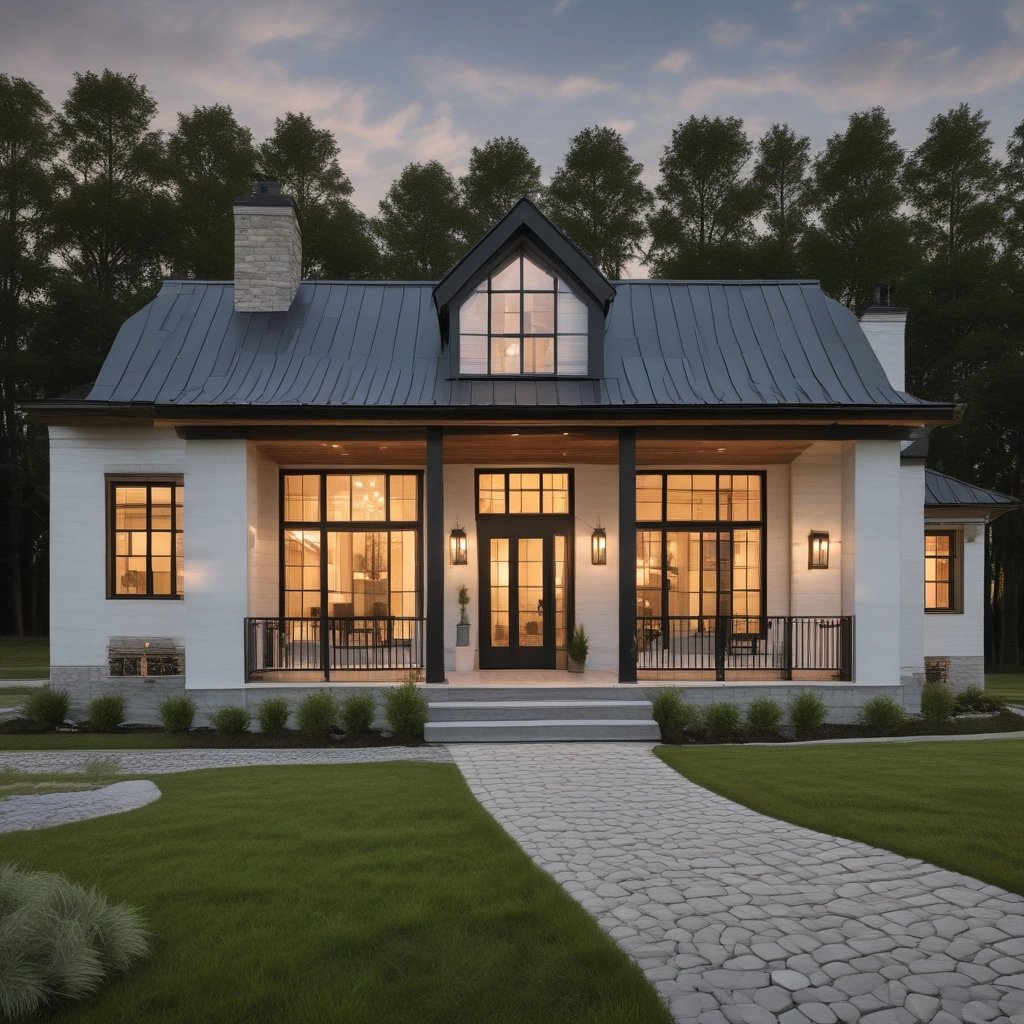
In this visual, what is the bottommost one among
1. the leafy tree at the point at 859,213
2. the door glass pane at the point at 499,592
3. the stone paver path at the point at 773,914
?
the stone paver path at the point at 773,914

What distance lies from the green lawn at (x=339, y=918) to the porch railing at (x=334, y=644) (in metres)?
4.71

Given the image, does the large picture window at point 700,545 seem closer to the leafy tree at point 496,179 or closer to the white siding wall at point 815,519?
the white siding wall at point 815,519

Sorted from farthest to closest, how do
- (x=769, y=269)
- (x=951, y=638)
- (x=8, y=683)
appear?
(x=769, y=269)
(x=8, y=683)
(x=951, y=638)

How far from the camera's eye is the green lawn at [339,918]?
308cm

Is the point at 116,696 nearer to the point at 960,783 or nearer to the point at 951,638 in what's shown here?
the point at 960,783

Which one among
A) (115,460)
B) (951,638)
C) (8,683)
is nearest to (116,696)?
(115,460)

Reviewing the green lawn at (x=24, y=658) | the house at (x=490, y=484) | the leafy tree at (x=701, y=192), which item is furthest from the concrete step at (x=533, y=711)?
the leafy tree at (x=701, y=192)

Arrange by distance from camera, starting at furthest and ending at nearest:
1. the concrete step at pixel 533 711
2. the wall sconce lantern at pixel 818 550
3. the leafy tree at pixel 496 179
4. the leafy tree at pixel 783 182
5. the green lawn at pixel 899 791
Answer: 1. the leafy tree at pixel 496 179
2. the leafy tree at pixel 783 182
3. the wall sconce lantern at pixel 818 550
4. the concrete step at pixel 533 711
5. the green lawn at pixel 899 791

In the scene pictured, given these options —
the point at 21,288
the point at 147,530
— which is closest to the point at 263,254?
the point at 147,530

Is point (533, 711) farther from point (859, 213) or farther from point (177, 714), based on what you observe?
point (859, 213)

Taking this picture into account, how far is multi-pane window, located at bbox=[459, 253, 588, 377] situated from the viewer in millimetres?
11711

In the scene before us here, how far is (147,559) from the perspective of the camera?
11.8 m

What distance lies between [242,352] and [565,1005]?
11.2 metres

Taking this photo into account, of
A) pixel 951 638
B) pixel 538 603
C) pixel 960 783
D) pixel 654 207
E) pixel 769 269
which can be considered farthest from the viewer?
pixel 654 207
